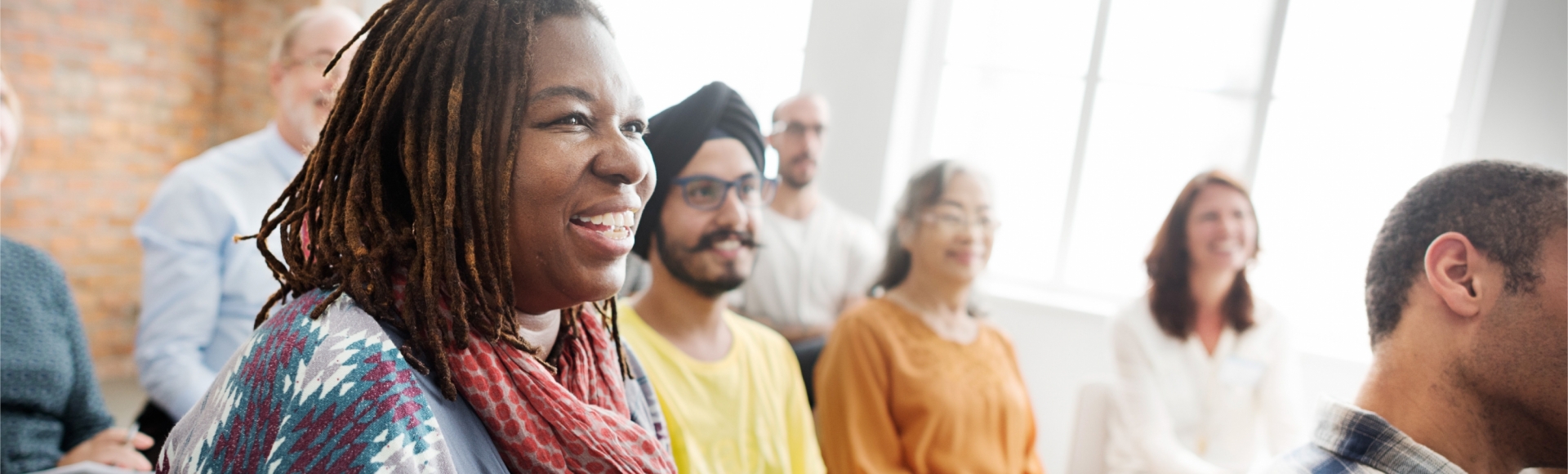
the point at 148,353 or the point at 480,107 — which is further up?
the point at 480,107

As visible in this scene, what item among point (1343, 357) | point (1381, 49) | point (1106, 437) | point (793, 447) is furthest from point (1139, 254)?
point (793, 447)

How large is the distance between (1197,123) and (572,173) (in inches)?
187

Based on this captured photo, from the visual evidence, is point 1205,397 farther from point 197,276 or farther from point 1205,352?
point 197,276

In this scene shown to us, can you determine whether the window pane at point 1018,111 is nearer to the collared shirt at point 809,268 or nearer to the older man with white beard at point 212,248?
the collared shirt at point 809,268

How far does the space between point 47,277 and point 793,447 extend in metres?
1.51

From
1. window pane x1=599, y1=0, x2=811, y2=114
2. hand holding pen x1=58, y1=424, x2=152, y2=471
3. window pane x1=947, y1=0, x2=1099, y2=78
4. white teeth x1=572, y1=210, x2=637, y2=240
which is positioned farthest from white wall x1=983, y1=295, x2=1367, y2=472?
white teeth x1=572, y1=210, x2=637, y2=240

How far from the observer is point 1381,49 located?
458 cm

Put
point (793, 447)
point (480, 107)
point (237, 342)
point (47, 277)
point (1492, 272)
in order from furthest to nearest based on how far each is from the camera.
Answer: point (237, 342), point (793, 447), point (47, 277), point (1492, 272), point (480, 107)

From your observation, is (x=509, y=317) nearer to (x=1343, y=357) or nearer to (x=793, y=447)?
(x=793, y=447)

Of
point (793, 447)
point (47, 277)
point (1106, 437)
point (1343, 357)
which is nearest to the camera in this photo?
point (47, 277)

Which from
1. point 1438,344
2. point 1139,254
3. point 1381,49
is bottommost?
point 1139,254

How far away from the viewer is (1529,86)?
2.93m

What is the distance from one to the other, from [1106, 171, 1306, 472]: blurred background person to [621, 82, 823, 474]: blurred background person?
1450mm

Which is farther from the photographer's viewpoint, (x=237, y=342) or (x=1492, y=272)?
(x=237, y=342)
